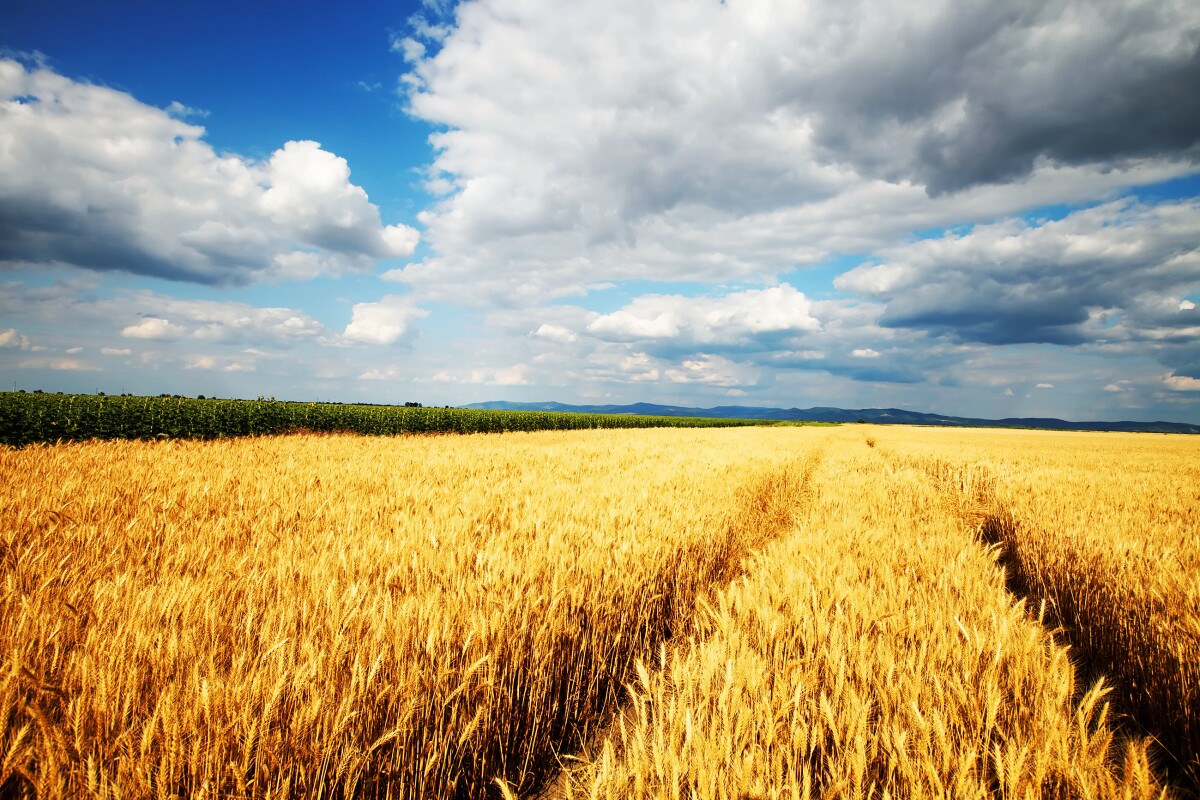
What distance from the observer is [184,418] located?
21250mm

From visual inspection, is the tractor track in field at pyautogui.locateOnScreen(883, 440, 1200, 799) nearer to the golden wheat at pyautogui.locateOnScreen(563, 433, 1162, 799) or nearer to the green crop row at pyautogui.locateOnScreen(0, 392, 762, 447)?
the golden wheat at pyautogui.locateOnScreen(563, 433, 1162, 799)

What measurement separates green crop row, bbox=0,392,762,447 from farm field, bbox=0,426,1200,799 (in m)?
15.6

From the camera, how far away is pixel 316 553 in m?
3.28

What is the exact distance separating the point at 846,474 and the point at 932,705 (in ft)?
28.3

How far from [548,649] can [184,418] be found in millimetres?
25689

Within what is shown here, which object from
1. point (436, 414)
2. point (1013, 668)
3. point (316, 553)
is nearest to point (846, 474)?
point (1013, 668)

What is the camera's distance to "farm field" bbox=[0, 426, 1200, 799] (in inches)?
60.1

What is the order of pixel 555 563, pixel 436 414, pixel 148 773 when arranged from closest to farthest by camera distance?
pixel 148 773
pixel 555 563
pixel 436 414

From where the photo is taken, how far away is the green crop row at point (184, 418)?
16484mm

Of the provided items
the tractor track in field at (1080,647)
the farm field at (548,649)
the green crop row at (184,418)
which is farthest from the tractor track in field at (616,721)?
the green crop row at (184,418)

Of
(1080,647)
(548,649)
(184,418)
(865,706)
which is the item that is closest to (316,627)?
(548,649)

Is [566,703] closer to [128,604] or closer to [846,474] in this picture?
[128,604]

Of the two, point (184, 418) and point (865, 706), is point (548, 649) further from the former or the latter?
point (184, 418)

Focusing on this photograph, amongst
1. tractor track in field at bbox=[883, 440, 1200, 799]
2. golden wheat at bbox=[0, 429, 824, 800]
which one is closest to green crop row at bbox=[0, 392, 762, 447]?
golden wheat at bbox=[0, 429, 824, 800]
